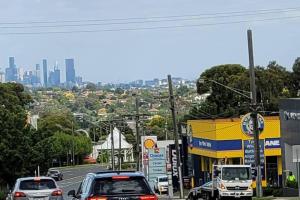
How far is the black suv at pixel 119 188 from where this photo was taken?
54.5 feet

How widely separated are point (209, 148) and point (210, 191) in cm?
2221

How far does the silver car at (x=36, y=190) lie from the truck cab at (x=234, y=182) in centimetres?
1382

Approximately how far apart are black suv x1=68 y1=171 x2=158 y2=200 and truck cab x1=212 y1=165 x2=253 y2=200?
21473 mm

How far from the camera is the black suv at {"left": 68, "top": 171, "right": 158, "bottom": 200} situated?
1662cm

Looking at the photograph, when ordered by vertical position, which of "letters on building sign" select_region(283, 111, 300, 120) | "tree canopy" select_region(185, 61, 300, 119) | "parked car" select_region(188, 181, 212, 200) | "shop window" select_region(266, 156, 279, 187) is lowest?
"parked car" select_region(188, 181, 212, 200)

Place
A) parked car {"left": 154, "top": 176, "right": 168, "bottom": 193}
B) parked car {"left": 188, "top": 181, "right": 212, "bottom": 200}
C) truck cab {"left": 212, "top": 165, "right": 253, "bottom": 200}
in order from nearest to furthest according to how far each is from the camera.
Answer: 1. truck cab {"left": 212, "top": 165, "right": 253, "bottom": 200}
2. parked car {"left": 188, "top": 181, "right": 212, "bottom": 200}
3. parked car {"left": 154, "top": 176, "right": 168, "bottom": 193}

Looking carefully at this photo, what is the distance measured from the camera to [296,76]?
9588cm

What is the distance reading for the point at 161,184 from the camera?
65.4 m

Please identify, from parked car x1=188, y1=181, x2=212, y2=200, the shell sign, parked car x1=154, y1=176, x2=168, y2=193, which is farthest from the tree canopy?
parked car x1=188, y1=181, x2=212, y2=200

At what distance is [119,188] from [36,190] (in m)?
9.61

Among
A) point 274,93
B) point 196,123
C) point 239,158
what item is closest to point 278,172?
point 239,158

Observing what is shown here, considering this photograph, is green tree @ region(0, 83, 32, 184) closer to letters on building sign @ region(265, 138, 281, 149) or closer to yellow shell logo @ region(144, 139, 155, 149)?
yellow shell logo @ region(144, 139, 155, 149)

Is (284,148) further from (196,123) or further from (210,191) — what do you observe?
(196,123)

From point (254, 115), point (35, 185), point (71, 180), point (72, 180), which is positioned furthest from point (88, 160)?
point (35, 185)
